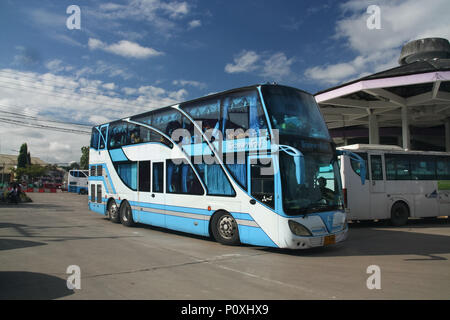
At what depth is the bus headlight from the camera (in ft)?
24.6

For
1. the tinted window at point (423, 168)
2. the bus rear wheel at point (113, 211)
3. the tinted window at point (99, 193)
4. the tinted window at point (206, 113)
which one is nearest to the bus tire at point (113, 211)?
the bus rear wheel at point (113, 211)

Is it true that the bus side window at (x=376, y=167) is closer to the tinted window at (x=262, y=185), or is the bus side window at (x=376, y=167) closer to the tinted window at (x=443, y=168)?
the tinted window at (x=443, y=168)

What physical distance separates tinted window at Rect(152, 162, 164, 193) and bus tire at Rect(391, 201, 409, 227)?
30.2 feet

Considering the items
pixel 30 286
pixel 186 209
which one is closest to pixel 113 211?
pixel 186 209

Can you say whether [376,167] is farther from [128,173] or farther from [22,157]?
[22,157]

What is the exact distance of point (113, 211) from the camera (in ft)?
45.5

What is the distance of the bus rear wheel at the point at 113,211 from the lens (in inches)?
538

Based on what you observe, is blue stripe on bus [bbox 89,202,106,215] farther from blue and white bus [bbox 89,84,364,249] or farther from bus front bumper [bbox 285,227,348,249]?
bus front bumper [bbox 285,227,348,249]

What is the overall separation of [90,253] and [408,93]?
2578 cm

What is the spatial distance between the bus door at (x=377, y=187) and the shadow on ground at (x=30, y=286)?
11399 mm

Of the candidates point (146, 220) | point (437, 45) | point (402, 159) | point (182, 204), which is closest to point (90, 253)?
point (182, 204)

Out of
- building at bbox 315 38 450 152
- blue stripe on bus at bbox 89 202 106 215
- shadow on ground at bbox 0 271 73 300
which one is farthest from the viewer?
building at bbox 315 38 450 152
